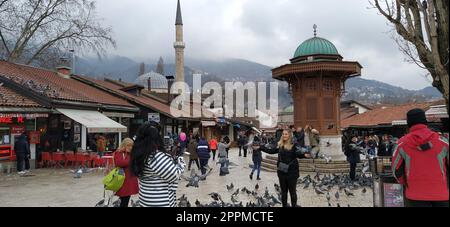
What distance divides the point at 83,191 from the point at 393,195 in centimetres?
858

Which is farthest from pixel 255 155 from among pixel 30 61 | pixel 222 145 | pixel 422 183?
pixel 30 61

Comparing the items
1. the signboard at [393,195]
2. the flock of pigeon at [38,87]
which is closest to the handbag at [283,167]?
the signboard at [393,195]

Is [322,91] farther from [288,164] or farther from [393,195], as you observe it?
[393,195]

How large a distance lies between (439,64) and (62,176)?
511 inches

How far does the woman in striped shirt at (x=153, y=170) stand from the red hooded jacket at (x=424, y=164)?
7.73ft

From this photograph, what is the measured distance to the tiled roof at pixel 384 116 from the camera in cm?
3128

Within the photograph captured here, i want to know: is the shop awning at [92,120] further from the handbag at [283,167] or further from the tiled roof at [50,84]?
the handbag at [283,167]

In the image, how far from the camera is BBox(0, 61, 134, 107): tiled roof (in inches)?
683

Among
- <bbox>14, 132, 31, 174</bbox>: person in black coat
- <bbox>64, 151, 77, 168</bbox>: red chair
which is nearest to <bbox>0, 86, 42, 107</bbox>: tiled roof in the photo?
<bbox>14, 132, 31, 174</bbox>: person in black coat

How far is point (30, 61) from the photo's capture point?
27531 millimetres

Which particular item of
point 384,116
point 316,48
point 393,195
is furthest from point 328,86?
point 384,116

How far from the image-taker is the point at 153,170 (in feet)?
12.4
